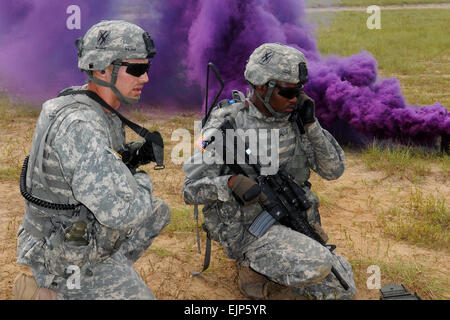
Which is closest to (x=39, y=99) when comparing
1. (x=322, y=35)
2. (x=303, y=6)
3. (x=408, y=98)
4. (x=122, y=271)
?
(x=303, y=6)

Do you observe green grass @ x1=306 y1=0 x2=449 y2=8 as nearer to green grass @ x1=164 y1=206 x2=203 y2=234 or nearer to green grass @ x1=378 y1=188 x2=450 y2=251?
green grass @ x1=378 y1=188 x2=450 y2=251

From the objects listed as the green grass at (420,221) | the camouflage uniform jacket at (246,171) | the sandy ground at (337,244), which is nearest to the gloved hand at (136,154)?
the camouflage uniform jacket at (246,171)

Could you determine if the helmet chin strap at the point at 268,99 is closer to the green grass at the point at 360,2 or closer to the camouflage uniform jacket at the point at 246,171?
the camouflage uniform jacket at the point at 246,171

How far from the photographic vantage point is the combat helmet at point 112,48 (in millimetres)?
3451

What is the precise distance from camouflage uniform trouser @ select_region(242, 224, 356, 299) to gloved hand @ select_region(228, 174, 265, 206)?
469mm

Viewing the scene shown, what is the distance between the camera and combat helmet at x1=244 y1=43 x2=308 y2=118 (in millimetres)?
4199

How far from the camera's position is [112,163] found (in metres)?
3.14

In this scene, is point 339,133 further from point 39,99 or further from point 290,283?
point 39,99

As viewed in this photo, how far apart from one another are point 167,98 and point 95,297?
26.8ft

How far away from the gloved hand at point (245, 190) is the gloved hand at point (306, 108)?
829 mm

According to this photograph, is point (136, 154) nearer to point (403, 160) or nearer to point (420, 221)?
point (420, 221)

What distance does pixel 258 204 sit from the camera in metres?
4.39

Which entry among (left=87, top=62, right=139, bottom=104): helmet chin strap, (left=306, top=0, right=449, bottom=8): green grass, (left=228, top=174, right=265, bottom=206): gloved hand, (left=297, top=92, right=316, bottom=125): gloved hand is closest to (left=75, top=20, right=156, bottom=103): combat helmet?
(left=87, top=62, right=139, bottom=104): helmet chin strap

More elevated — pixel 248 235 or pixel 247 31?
pixel 247 31
